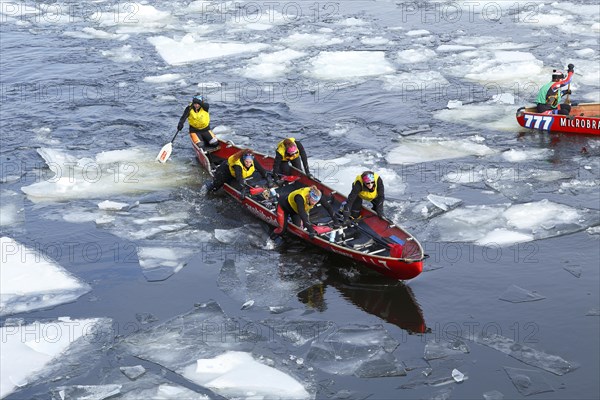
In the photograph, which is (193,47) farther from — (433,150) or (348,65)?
(433,150)

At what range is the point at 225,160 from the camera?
18.2m

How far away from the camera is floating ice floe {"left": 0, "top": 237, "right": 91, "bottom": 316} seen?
13.6 m

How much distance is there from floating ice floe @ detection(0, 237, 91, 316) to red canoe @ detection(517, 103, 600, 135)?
11.0 meters

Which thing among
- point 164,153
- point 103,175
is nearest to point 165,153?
point 164,153

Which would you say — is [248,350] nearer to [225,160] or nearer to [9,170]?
[225,160]

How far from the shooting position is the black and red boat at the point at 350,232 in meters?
13.5

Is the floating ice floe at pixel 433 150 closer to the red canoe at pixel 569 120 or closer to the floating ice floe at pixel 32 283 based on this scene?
the red canoe at pixel 569 120

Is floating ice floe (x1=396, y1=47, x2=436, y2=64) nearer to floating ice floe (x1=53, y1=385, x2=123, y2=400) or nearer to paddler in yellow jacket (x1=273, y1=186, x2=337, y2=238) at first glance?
paddler in yellow jacket (x1=273, y1=186, x2=337, y2=238)

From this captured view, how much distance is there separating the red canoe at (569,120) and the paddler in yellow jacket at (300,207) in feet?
22.7

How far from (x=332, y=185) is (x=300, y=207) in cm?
302

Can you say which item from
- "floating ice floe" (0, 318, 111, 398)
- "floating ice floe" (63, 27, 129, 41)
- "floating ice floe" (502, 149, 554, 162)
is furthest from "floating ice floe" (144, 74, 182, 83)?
"floating ice floe" (0, 318, 111, 398)

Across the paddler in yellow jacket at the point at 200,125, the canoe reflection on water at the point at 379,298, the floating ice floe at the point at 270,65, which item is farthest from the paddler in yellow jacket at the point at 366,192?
the floating ice floe at the point at 270,65

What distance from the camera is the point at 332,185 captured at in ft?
57.0

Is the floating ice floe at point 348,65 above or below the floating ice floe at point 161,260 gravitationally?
above
